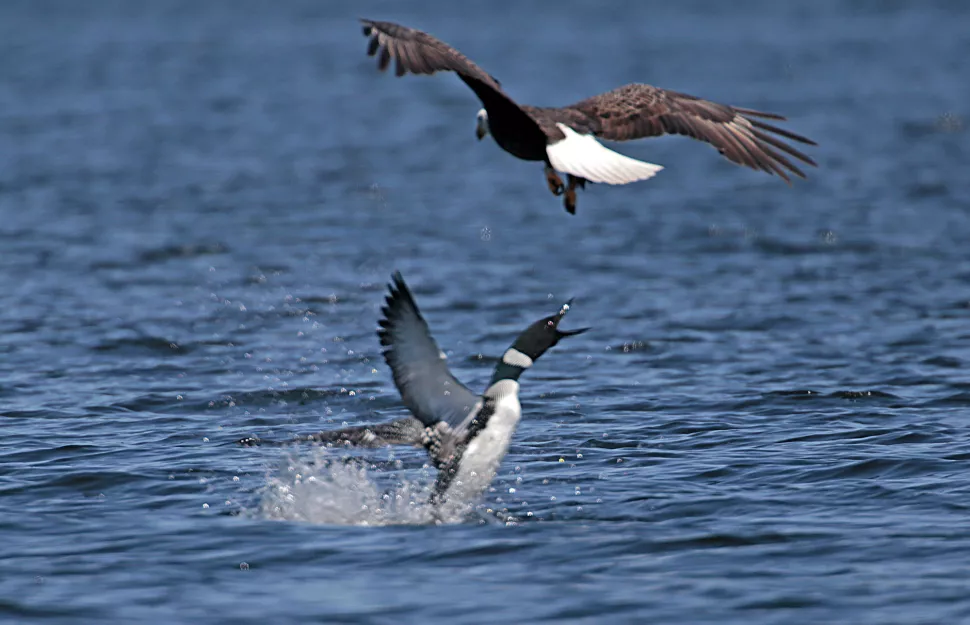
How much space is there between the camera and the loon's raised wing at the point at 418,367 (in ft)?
25.8

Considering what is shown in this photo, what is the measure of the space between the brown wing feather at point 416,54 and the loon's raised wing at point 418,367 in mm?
1236

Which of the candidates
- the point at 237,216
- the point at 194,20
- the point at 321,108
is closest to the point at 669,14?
the point at 194,20

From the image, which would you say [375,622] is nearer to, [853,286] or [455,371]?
[455,371]

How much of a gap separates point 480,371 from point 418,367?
4189 millimetres

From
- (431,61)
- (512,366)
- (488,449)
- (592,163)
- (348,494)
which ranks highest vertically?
(431,61)

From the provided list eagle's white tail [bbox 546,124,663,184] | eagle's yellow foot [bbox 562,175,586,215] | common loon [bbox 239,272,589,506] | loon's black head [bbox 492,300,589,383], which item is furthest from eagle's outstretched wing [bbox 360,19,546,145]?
common loon [bbox 239,272,589,506]

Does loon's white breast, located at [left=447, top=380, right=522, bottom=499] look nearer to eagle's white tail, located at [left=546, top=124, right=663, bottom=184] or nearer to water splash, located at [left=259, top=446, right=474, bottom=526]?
water splash, located at [left=259, top=446, right=474, bottom=526]

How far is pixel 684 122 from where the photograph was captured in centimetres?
948

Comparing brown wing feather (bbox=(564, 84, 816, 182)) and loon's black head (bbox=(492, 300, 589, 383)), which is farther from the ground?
brown wing feather (bbox=(564, 84, 816, 182))

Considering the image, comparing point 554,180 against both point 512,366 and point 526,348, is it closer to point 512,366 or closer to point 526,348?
point 526,348

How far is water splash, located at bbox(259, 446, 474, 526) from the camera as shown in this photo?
27.2 ft

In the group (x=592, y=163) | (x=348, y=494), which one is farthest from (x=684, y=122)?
(x=348, y=494)

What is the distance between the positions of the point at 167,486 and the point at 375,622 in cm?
264

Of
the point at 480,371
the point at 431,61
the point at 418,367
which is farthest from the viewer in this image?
the point at 480,371
